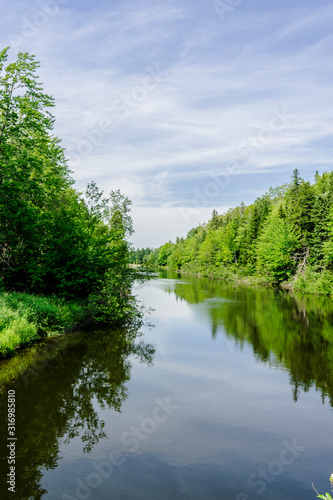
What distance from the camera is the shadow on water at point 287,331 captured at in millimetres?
13752

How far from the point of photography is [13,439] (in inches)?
321

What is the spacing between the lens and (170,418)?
9883 millimetres

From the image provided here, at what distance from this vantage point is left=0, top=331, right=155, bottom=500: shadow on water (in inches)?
Result: 302

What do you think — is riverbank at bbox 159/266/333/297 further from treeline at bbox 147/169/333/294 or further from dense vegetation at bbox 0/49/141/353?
dense vegetation at bbox 0/49/141/353

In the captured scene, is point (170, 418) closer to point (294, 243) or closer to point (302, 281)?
point (302, 281)

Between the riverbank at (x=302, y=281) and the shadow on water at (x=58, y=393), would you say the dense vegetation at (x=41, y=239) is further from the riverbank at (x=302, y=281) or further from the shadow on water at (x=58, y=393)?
the riverbank at (x=302, y=281)

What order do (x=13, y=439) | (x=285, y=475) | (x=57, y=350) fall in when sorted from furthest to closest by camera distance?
(x=57, y=350), (x=13, y=439), (x=285, y=475)

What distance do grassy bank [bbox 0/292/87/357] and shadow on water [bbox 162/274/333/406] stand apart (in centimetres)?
904

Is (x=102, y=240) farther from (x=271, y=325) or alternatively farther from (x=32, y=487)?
(x=32, y=487)

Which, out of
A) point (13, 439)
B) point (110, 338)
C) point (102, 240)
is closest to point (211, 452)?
point (13, 439)

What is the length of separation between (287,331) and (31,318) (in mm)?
15562

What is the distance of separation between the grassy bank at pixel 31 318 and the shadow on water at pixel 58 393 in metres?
0.65

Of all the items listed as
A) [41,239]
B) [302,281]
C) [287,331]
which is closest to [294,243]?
[302,281]

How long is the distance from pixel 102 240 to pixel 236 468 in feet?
59.9
